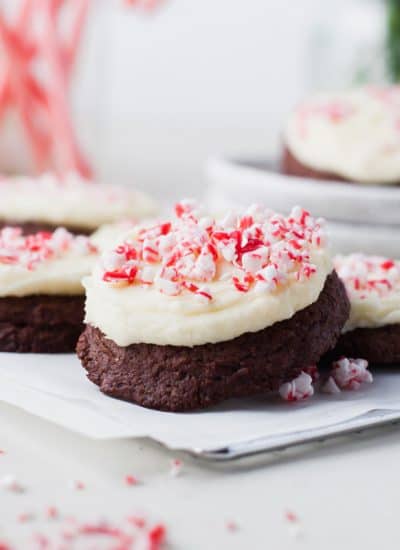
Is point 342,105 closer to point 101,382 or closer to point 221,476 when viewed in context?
point 101,382

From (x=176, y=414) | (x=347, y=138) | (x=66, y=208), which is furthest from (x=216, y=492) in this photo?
(x=347, y=138)

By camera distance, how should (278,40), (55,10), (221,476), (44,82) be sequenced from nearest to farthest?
(221,476)
(55,10)
(44,82)
(278,40)

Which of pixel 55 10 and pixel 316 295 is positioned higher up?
pixel 55 10

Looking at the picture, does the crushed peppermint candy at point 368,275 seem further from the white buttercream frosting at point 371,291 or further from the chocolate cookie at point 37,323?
the chocolate cookie at point 37,323

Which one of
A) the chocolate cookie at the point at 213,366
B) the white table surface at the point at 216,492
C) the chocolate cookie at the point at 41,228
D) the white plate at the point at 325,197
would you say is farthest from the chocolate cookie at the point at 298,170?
the white table surface at the point at 216,492

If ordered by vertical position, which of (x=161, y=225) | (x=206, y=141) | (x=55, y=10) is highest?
(x=55, y=10)

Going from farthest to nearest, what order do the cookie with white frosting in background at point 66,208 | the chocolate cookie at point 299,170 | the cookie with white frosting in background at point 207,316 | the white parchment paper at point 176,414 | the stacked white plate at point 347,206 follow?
the chocolate cookie at point 299,170
the cookie with white frosting in background at point 66,208
the stacked white plate at point 347,206
the cookie with white frosting in background at point 207,316
the white parchment paper at point 176,414

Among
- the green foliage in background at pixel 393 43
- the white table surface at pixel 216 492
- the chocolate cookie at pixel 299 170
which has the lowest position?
the white table surface at pixel 216 492

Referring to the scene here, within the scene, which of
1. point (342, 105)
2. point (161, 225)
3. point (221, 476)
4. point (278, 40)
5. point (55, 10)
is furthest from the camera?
point (278, 40)

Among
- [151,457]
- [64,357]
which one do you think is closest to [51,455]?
[151,457]
